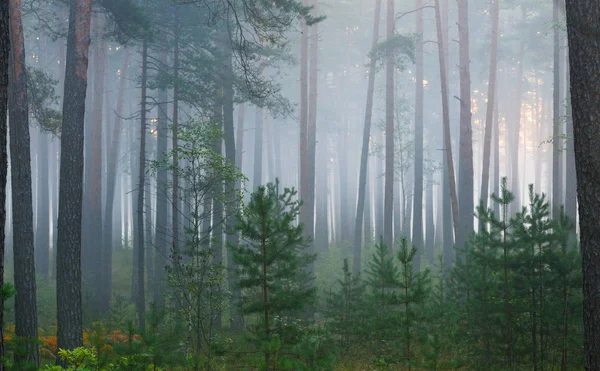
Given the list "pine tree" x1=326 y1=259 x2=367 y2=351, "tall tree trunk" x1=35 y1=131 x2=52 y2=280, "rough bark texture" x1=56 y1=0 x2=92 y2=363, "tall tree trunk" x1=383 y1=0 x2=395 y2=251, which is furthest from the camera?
"tall tree trunk" x1=35 y1=131 x2=52 y2=280

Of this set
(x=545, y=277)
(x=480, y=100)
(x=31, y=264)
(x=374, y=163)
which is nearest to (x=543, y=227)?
(x=545, y=277)

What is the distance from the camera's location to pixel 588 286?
5.39m

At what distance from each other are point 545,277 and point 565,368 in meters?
1.58

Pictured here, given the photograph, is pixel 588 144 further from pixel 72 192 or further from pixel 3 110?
pixel 72 192

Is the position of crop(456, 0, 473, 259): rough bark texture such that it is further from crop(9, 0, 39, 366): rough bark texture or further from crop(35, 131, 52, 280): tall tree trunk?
crop(35, 131, 52, 280): tall tree trunk

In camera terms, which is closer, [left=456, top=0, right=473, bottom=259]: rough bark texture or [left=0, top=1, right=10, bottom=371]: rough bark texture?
[left=0, top=1, right=10, bottom=371]: rough bark texture

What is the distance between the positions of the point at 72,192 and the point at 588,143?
813 centimetres

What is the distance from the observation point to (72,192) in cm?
988

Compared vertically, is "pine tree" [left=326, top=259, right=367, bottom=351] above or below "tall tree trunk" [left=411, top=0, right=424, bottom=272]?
below

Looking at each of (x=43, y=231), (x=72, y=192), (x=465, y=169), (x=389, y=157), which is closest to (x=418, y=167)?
(x=389, y=157)

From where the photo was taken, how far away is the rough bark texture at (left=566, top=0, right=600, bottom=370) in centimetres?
534

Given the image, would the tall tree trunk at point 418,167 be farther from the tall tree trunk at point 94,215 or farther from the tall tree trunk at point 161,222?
the tall tree trunk at point 94,215

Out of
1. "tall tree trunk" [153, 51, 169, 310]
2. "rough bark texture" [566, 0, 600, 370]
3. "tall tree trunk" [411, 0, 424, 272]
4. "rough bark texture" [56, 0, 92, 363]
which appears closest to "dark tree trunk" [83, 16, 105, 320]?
"tall tree trunk" [153, 51, 169, 310]

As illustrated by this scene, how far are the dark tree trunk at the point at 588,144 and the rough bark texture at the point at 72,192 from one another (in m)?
7.94
